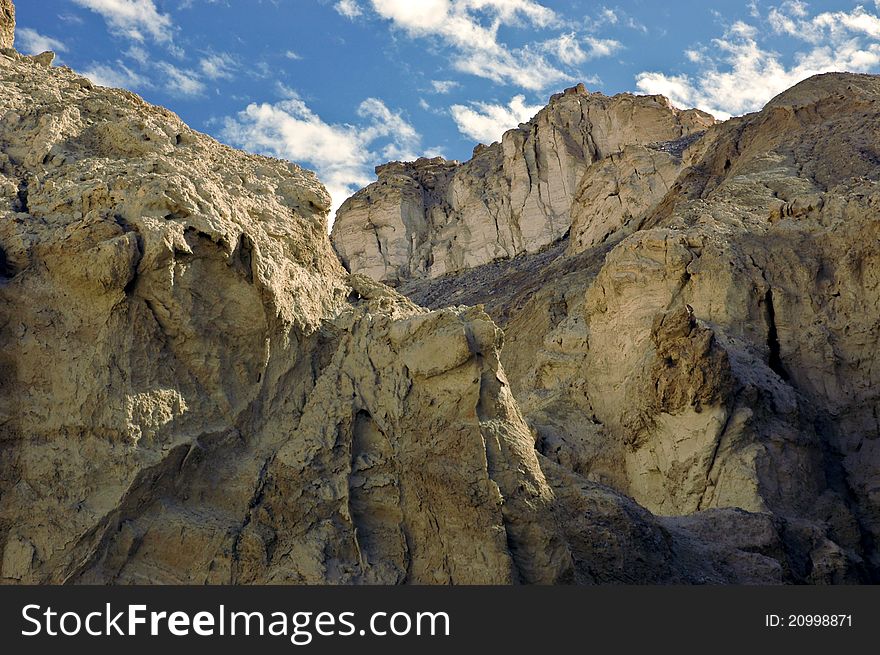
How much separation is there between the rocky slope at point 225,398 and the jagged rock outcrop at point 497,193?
2357 inches

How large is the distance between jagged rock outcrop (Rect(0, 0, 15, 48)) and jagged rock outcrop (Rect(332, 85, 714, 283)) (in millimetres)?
57871

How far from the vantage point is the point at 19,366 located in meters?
9.55

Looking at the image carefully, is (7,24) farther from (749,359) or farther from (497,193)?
(497,193)

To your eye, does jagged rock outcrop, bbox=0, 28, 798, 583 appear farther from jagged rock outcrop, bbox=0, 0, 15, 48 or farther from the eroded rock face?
jagged rock outcrop, bbox=0, 0, 15, 48

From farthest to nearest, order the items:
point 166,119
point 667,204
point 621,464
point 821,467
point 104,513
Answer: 1. point 667,204
2. point 621,464
3. point 821,467
4. point 166,119
5. point 104,513

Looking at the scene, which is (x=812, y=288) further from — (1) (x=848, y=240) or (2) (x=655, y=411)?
(2) (x=655, y=411)

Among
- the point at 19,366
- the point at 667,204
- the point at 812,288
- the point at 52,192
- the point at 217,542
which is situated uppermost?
the point at 667,204

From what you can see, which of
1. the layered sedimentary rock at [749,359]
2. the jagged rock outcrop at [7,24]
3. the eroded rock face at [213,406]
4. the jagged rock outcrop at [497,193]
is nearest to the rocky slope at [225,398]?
the eroded rock face at [213,406]

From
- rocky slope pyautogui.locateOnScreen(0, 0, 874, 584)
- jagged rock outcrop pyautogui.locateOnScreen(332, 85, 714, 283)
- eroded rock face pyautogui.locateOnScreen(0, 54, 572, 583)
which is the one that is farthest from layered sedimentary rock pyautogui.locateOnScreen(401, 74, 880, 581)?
jagged rock outcrop pyautogui.locateOnScreen(332, 85, 714, 283)

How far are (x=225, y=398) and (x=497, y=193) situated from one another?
75456 millimetres

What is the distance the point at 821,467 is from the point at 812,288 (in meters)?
5.28

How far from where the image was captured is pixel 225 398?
1016 centimetres

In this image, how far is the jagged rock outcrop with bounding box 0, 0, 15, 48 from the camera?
14.2 meters

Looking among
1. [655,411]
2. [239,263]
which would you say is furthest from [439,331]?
[655,411]
